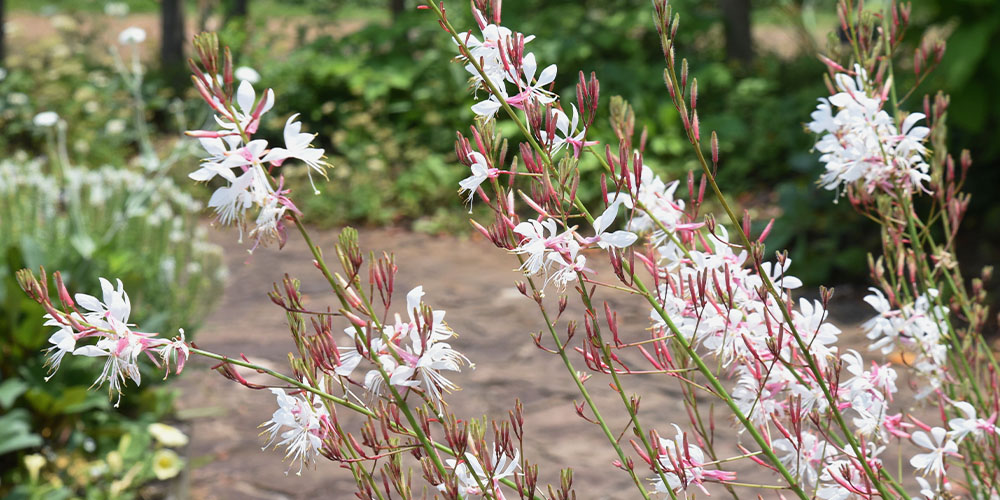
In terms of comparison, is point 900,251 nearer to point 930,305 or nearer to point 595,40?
point 930,305

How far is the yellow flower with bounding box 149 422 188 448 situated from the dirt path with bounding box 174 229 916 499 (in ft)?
0.60

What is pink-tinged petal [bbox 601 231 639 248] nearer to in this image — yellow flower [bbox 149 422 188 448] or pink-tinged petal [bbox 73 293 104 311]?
pink-tinged petal [bbox 73 293 104 311]

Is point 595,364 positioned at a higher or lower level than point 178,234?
higher

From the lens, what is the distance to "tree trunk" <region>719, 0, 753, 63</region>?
25.5 feet

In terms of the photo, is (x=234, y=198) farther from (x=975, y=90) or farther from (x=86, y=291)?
(x=975, y=90)

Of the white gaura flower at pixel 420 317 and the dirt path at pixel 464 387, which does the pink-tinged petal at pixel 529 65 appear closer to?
the white gaura flower at pixel 420 317

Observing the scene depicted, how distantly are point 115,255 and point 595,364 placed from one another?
2374 mm

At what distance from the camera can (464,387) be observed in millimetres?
3734

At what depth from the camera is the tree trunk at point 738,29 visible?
25.5ft

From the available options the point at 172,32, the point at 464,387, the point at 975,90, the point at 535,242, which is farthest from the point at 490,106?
the point at 172,32

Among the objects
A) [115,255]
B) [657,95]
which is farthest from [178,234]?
[657,95]

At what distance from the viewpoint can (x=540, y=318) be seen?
178 inches

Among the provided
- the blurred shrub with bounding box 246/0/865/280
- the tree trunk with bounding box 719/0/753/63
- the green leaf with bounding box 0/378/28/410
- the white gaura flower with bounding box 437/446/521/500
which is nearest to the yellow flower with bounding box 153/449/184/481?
the green leaf with bounding box 0/378/28/410

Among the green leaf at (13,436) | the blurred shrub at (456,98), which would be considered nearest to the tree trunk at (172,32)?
the blurred shrub at (456,98)
